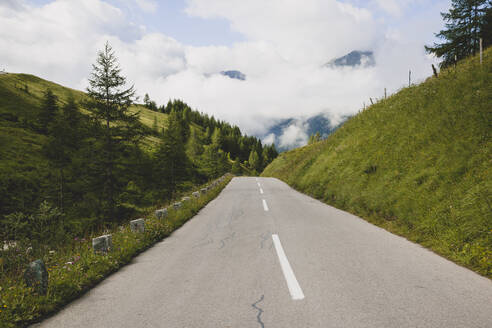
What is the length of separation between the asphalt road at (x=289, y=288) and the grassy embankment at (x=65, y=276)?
0.73 ft

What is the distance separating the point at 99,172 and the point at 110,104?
519cm

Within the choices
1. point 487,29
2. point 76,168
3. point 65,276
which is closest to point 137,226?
point 65,276

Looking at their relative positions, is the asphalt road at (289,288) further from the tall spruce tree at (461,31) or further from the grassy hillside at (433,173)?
the tall spruce tree at (461,31)

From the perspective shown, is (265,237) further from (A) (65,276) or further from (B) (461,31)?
(B) (461,31)

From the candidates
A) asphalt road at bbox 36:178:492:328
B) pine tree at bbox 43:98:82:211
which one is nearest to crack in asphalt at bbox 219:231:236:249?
asphalt road at bbox 36:178:492:328

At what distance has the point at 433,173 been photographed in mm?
8109

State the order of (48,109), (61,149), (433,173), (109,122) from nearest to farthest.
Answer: (433,173)
(109,122)
(61,149)
(48,109)

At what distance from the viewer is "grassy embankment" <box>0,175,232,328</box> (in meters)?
3.40

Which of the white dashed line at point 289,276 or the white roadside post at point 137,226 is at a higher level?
the white roadside post at point 137,226

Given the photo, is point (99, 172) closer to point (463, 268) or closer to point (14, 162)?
point (463, 268)

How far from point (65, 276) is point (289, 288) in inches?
148

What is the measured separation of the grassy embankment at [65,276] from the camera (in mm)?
3398

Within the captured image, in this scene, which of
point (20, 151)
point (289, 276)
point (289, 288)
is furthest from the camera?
point (20, 151)

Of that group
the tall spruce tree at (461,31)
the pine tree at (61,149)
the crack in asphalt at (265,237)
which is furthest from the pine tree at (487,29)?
the pine tree at (61,149)
